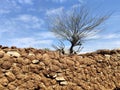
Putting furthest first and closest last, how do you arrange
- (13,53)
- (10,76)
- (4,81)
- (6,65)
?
1. (13,53)
2. (6,65)
3. (10,76)
4. (4,81)

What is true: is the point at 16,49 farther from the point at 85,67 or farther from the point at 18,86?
the point at 85,67

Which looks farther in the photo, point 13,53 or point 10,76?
point 13,53

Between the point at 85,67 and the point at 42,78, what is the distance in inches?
81.7

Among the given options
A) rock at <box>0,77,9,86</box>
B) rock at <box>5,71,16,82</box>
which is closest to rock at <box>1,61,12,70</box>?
rock at <box>5,71,16,82</box>

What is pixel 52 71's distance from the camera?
9812mm

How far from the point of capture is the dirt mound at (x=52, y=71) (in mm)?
9070

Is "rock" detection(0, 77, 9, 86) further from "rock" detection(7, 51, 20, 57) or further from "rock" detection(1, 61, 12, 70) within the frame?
"rock" detection(7, 51, 20, 57)

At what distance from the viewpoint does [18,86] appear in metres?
8.91

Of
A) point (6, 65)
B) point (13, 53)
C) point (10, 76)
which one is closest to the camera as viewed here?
point (10, 76)

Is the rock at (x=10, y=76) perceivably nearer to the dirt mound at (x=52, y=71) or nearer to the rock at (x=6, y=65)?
the dirt mound at (x=52, y=71)

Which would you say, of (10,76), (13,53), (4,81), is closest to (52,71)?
(13,53)

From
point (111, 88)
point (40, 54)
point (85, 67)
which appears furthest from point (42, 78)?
point (111, 88)

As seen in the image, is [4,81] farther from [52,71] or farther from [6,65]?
[52,71]

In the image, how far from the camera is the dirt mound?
907 centimetres
